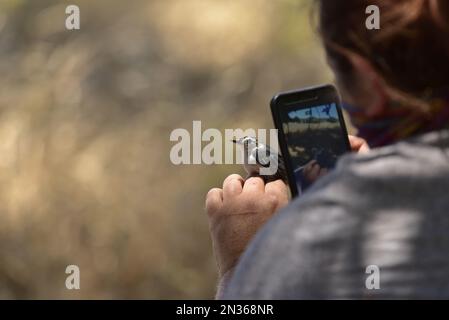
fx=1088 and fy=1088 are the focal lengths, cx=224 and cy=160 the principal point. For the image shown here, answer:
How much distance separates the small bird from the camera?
1.75 m

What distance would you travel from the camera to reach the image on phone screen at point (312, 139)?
1.62 metres

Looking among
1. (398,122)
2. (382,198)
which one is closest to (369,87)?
(398,122)

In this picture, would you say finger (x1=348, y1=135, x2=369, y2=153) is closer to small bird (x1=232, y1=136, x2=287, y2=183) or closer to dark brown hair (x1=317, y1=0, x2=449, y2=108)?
small bird (x1=232, y1=136, x2=287, y2=183)

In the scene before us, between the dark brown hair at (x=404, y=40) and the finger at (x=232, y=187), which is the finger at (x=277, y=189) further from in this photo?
the dark brown hair at (x=404, y=40)

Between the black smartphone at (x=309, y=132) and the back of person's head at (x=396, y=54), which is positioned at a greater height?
the black smartphone at (x=309, y=132)

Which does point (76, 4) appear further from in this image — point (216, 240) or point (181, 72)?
point (216, 240)

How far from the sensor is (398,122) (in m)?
1.24

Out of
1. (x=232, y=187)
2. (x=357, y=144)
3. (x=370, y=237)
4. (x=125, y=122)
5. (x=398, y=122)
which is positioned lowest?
(x=370, y=237)

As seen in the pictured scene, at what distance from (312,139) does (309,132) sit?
0.06 ft

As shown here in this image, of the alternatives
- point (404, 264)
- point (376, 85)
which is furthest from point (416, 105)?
point (404, 264)

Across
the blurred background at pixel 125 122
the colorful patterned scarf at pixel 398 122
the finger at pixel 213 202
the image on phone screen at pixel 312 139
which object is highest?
the blurred background at pixel 125 122

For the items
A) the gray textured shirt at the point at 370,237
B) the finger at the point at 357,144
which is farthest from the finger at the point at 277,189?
the gray textured shirt at the point at 370,237

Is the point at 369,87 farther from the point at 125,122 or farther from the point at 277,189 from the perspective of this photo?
the point at 125,122

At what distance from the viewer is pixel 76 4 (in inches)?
268
